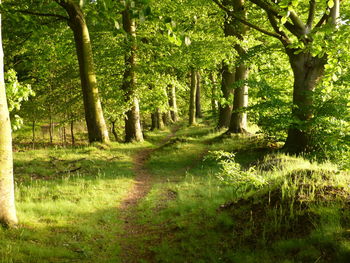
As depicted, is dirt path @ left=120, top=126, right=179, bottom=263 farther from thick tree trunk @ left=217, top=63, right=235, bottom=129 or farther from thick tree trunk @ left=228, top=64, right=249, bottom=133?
thick tree trunk @ left=217, top=63, right=235, bottom=129

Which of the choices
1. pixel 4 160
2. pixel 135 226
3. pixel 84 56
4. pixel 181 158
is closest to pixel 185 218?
pixel 135 226

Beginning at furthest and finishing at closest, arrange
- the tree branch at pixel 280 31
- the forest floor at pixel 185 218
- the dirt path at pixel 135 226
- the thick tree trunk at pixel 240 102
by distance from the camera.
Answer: the thick tree trunk at pixel 240 102
the tree branch at pixel 280 31
the dirt path at pixel 135 226
the forest floor at pixel 185 218

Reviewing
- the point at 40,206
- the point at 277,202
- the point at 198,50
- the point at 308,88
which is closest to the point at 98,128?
the point at 198,50

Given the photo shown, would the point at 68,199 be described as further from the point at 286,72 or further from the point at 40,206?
the point at 286,72

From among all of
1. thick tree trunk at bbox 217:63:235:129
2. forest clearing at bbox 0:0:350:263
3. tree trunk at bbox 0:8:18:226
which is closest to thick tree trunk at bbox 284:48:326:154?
forest clearing at bbox 0:0:350:263

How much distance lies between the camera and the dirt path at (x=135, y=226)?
5479mm

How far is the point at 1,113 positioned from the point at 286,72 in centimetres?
1526

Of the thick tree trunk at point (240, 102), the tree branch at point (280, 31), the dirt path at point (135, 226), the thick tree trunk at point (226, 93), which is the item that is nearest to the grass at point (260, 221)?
the dirt path at point (135, 226)

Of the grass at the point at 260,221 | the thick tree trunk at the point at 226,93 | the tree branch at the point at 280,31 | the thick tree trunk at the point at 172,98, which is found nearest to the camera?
the grass at the point at 260,221

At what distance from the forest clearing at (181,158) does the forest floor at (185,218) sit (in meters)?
0.03

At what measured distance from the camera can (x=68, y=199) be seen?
8.02 meters

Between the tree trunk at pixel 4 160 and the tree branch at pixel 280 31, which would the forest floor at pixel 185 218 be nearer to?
the tree trunk at pixel 4 160

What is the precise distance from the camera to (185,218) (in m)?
6.79

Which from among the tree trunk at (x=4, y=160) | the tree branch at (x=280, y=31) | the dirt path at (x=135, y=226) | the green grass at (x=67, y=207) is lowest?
the dirt path at (x=135, y=226)
